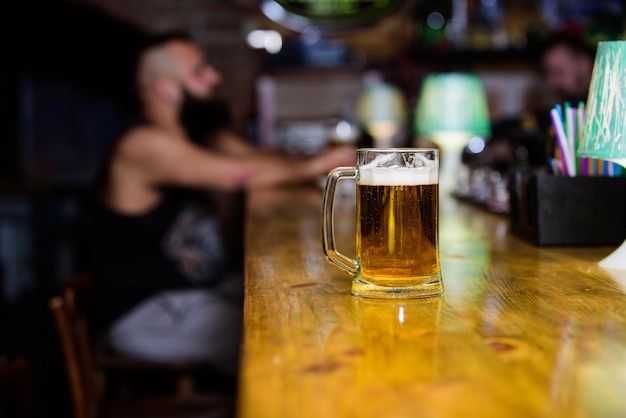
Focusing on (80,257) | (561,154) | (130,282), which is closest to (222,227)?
(80,257)

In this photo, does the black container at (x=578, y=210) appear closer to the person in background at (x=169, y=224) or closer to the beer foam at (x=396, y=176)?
the beer foam at (x=396, y=176)

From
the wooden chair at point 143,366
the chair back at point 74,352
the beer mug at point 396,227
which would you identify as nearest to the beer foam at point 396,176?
the beer mug at point 396,227

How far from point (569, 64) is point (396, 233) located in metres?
4.40

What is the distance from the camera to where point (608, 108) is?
1.08 m

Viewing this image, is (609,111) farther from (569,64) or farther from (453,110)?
(569,64)

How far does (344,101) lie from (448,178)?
12.9ft

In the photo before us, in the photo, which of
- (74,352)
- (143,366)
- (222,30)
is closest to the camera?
(74,352)

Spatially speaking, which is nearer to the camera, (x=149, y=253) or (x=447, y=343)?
(x=447, y=343)

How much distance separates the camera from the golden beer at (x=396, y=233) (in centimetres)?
93

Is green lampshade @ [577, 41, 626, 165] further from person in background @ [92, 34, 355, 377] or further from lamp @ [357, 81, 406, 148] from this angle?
lamp @ [357, 81, 406, 148]

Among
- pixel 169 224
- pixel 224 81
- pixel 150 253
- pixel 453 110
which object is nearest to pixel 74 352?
pixel 150 253

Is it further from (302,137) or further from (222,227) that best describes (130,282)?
(302,137)

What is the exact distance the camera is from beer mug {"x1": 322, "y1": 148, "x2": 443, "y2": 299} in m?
0.93

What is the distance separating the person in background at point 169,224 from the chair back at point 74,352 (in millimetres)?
491
